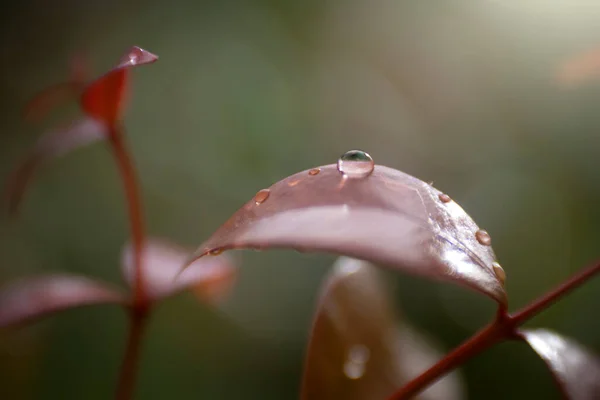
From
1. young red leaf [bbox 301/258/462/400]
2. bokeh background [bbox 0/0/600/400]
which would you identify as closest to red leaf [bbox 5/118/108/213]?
young red leaf [bbox 301/258/462/400]

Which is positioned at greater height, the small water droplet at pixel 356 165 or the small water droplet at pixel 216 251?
the small water droplet at pixel 356 165

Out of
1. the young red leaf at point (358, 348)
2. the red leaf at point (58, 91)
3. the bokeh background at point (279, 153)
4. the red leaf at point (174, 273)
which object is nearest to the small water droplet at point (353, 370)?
the young red leaf at point (358, 348)

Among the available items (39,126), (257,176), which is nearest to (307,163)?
(257,176)

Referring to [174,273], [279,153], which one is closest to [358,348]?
[174,273]

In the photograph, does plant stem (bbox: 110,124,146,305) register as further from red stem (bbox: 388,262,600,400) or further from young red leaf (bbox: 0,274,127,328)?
red stem (bbox: 388,262,600,400)

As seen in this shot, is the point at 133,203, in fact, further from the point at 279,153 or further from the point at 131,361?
the point at 279,153

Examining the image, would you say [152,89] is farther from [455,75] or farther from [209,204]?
[455,75]

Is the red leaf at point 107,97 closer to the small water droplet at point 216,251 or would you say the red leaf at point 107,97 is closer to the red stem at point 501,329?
the small water droplet at point 216,251
